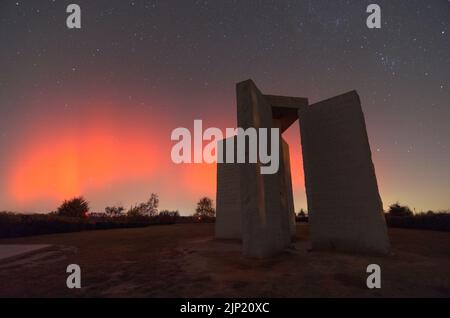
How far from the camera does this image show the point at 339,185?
11.5m

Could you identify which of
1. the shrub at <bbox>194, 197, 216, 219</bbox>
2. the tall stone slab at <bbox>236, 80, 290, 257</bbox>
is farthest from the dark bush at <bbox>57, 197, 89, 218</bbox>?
the tall stone slab at <bbox>236, 80, 290, 257</bbox>

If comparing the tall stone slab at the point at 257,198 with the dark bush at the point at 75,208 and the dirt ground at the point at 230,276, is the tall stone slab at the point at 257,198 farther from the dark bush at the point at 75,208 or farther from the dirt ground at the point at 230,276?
the dark bush at the point at 75,208

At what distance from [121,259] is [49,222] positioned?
67.7 feet

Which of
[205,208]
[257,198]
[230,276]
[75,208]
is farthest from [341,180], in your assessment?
[205,208]

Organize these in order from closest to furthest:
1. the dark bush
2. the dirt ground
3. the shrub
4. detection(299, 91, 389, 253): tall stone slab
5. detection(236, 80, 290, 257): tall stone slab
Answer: the dirt ground < detection(236, 80, 290, 257): tall stone slab < detection(299, 91, 389, 253): tall stone slab < the dark bush < the shrub

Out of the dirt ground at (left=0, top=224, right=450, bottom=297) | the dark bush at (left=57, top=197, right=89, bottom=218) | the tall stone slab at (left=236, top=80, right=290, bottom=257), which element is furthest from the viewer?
the dark bush at (left=57, top=197, right=89, bottom=218)

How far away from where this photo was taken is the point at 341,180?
1146cm

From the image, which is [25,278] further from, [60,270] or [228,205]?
[228,205]

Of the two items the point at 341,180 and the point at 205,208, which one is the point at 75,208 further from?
the point at 341,180

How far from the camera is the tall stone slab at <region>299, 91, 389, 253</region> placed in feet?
34.4

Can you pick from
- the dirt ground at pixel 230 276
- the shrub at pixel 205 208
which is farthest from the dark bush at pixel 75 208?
the dirt ground at pixel 230 276

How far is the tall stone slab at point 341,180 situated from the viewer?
1049 centimetres

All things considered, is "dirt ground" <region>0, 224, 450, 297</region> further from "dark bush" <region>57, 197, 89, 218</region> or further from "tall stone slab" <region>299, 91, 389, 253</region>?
"dark bush" <region>57, 197, 89, 218</region>
